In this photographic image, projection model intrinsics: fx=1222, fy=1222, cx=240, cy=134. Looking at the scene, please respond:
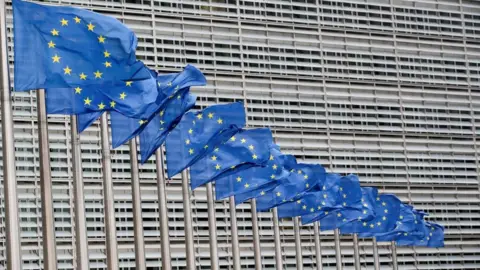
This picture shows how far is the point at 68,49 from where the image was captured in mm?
30188

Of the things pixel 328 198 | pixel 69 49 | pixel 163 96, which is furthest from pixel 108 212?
pixel 328 198

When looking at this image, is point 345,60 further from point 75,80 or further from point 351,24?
point 75,80

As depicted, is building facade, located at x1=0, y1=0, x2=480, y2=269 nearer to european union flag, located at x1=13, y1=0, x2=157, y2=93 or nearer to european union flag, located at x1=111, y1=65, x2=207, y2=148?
european union flag, located at x1=111, y1=65, x2=207, y2=148

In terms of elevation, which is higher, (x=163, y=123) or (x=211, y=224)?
(x=163, y=123)

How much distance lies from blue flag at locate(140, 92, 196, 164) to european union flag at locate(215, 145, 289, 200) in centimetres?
937

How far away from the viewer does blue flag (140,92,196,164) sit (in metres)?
37.1

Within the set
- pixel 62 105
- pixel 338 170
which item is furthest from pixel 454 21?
pixel 62 105

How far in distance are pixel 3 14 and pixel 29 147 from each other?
144ft

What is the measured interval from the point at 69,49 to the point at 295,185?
23389 millimetres

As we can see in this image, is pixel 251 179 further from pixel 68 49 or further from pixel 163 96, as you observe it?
pixel 68 49

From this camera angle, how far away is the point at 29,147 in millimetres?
71625

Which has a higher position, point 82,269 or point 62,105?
point 62,105

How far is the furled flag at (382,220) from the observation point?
2509 inches

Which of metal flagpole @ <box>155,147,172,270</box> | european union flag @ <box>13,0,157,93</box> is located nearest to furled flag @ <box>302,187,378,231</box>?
metal flagpole @ <box>155,147,172,270</box>
